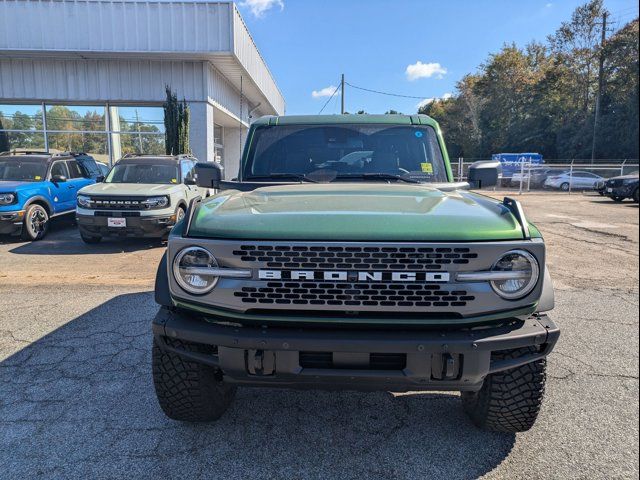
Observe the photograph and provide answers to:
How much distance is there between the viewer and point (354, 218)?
90.3 inches

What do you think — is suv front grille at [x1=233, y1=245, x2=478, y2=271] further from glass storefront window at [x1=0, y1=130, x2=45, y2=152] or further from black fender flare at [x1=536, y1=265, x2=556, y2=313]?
glass storefront window at [x1=0, y1=130, x2=45, y2=152]

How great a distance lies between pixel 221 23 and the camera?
14766 millimetres

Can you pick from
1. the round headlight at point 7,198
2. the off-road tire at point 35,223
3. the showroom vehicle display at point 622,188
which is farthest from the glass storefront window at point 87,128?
the showroom vehicle display at point 622,188

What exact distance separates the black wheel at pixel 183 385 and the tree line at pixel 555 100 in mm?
39703

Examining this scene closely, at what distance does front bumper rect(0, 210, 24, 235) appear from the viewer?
8727 millimetres

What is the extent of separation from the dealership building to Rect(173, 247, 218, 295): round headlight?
46.5 feet

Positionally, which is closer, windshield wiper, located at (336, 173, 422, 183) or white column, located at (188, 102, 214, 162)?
windshield wiper, located at (336, 173, 422, 183)

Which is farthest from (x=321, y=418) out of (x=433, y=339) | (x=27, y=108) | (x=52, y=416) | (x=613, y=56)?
(x=613, y=56)

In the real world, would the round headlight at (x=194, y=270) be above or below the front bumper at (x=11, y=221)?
above

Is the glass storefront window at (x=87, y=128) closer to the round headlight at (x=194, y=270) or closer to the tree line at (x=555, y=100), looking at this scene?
the round headlight at (x=194, y=270)

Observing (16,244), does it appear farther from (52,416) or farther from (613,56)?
(613,56)

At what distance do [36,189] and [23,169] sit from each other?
2.81ft

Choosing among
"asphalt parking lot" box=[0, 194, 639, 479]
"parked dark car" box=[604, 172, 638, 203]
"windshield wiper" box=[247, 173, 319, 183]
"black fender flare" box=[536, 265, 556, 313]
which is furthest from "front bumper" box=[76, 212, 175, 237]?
"parked dark car" box=[604, 172, 638, 203]

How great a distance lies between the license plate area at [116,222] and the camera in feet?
27.3
